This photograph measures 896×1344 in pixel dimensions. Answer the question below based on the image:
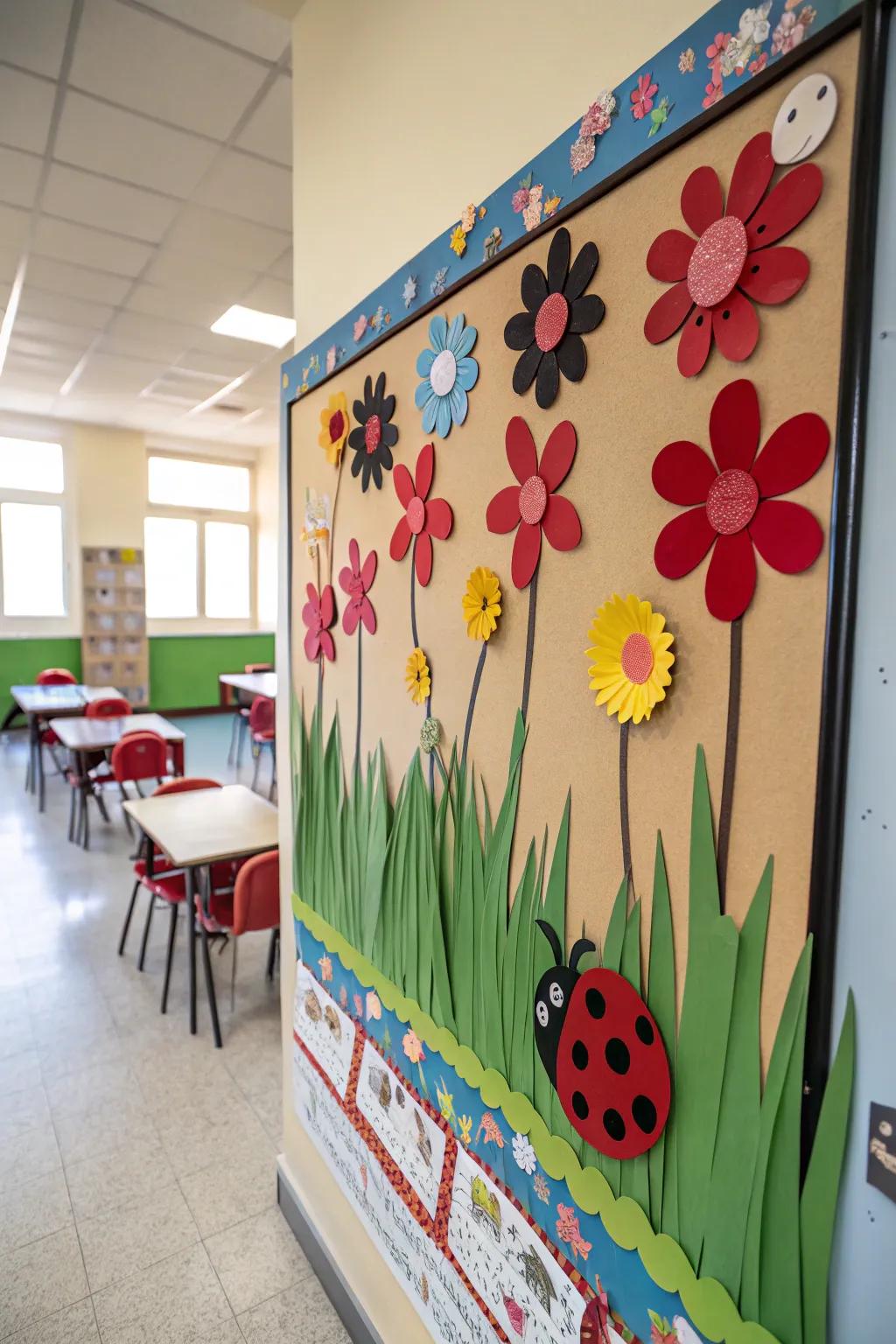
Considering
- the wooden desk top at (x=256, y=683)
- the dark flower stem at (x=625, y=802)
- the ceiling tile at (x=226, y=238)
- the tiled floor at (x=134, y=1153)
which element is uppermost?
the ceiling tile at (x=226, y=238)

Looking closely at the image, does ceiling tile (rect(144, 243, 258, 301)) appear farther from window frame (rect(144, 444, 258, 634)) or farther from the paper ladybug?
window frame (rect(144, 444, 258, 634))

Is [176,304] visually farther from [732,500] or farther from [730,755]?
[730,755]

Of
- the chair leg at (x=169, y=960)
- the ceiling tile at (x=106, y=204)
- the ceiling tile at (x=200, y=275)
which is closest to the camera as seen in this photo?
the chair leg at (x=169, y=960)

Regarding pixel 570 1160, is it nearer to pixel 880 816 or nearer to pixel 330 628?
pixel 880 816

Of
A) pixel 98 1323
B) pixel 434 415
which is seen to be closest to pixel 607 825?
pixel 434 415

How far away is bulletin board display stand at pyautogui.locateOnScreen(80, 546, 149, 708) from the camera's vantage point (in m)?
8.29

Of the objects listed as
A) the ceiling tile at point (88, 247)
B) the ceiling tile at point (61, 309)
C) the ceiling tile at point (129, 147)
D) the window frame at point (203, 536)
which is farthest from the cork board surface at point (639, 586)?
the window frame at point (203, 536)

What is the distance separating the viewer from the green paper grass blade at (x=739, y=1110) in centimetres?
68

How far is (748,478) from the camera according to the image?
67 centimetres

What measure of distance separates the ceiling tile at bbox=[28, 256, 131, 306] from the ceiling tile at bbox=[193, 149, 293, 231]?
48.3 inches

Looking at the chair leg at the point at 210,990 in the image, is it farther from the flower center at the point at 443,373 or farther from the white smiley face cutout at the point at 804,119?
the white smiley face cutout at the point at 804,119

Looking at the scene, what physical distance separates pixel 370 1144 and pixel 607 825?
3.49 feet

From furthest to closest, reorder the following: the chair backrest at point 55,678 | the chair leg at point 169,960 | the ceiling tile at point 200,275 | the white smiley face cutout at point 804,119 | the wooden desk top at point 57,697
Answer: the chair backrest at point 55,678, the wooden desk top at point 57,697, the ceiling tile at point 200,275, the chair leg at point 169,960, the white smiley face cutout at point 804,119

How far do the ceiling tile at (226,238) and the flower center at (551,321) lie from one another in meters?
3.10
